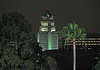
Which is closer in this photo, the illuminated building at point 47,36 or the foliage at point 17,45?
the foliage at point 17,45

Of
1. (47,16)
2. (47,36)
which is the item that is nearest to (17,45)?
(47,36)

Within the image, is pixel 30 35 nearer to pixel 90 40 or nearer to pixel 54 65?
pixel 54 65

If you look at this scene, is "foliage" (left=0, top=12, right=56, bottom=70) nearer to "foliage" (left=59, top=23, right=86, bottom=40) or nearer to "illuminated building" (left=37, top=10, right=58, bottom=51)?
"foliage" (left=59, top=23, right=86, bottom=40)

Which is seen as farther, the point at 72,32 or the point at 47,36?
the point at 47,36

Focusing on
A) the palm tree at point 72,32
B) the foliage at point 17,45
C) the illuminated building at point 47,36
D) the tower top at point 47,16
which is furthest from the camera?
the tower top at point 47,16

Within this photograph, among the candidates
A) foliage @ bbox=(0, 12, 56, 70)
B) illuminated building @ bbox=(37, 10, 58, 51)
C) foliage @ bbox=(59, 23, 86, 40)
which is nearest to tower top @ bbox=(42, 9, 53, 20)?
illuminated building @ bbox=(37, 10, 58, 51)

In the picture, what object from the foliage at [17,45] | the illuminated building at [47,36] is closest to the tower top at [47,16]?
the illuminated building at [47,36]

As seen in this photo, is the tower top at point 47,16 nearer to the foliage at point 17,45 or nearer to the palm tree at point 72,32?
the palm tree at point 72,32

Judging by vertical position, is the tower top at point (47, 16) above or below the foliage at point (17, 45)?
above

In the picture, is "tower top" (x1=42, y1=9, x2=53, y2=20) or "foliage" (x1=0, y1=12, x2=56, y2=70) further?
"tower top" (x1=42, y1=9, x2=53, y2=20)

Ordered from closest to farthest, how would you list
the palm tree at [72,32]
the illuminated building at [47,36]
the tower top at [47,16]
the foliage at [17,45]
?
the foliage at [17,45]
the palm tree at [72,32]
the illuminated building at [47,36]
the tower top at [47,16]

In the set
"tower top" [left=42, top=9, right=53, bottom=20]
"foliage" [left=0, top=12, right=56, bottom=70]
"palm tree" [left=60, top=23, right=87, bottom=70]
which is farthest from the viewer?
"tower top" [left=42, top=9, right=53, bottom=20]

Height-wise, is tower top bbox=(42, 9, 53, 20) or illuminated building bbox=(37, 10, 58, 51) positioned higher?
tower top bbox=(42, 9, 53, 20)

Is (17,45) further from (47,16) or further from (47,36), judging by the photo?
(47,16)
